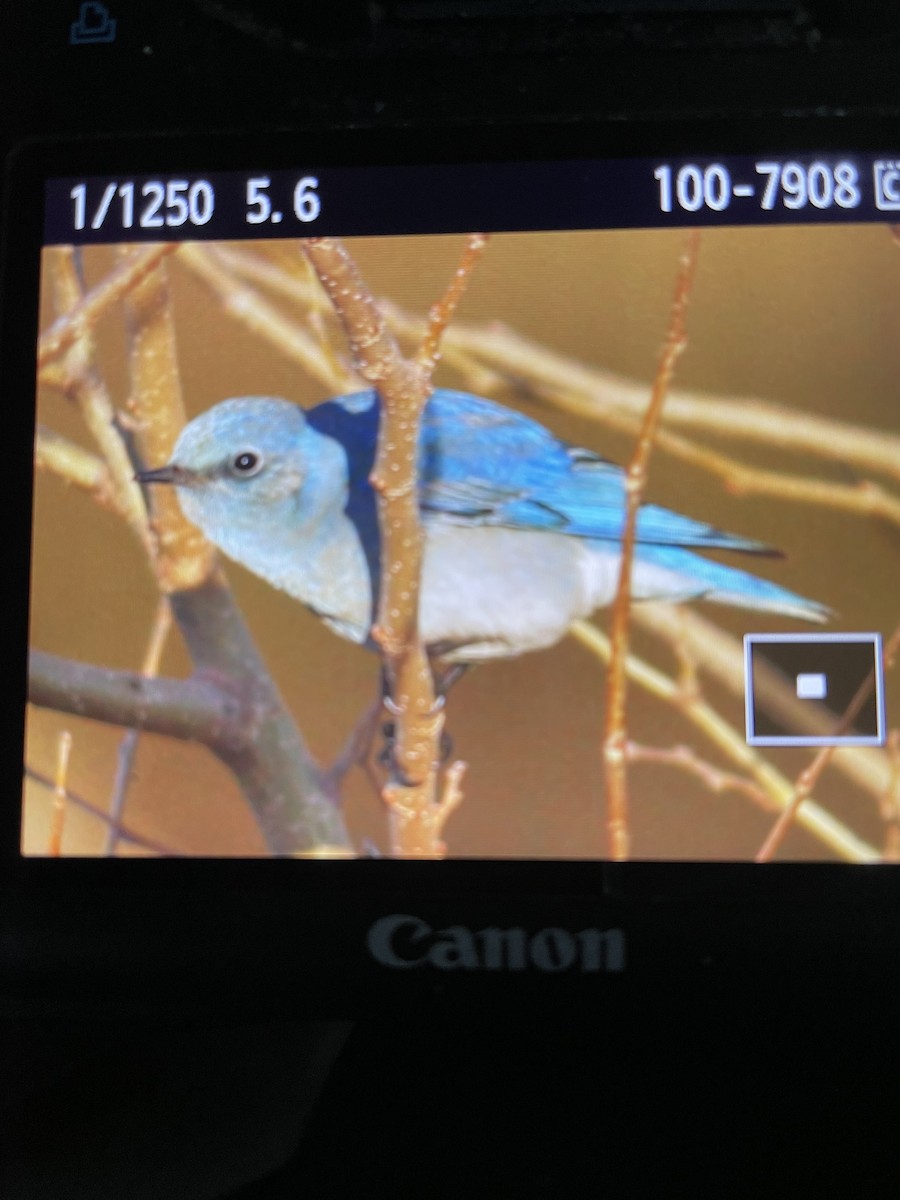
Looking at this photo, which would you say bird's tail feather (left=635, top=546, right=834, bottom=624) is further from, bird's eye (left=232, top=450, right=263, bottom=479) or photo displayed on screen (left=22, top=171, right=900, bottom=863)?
bird's eye (left=232, top=450, right=263, bottom=479)

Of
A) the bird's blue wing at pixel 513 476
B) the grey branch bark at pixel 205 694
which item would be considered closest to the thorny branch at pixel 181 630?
the grey branch bark at pixel 205 694

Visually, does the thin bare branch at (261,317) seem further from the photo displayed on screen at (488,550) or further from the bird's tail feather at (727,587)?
the bird's tail feather at (727,587)

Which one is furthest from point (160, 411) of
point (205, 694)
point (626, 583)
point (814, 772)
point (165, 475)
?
point (814, 772)

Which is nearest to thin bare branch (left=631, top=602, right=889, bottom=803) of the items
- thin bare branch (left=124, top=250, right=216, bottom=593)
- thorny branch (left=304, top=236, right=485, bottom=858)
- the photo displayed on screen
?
the photo displayed on screen

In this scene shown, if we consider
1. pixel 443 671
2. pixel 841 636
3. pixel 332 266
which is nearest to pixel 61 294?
pixel 332 266

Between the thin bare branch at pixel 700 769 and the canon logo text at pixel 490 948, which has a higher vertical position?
the thin bare branch at pixel 700 769

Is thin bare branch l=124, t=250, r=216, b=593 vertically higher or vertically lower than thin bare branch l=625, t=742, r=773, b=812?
higher

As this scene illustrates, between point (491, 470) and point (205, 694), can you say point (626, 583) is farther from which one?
point (205, 694)
